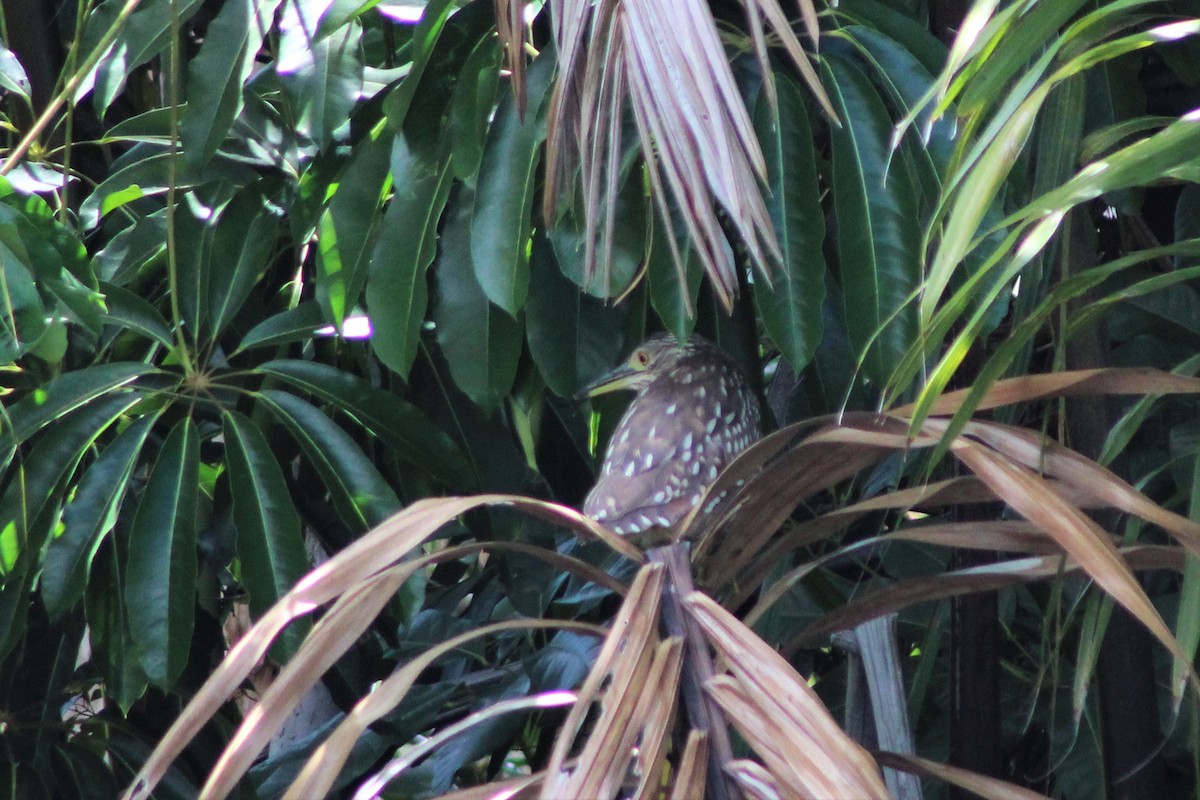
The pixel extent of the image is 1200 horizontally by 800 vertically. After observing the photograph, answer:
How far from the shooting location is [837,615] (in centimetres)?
129

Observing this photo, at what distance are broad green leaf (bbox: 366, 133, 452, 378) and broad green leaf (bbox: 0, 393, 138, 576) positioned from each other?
43 centimetres

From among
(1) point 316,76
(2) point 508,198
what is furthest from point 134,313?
(2) point 508,198

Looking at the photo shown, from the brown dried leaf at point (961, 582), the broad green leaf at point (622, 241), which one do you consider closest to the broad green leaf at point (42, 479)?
the broad green leaf at point (622, 241)

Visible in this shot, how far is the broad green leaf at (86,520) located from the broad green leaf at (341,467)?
21 centimetres

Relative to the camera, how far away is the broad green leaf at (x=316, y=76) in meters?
1.66

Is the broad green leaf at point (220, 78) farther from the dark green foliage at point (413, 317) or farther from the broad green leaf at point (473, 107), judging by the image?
the broad green leaf at point (473, 107)

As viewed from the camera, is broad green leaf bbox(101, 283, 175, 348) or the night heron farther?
broad green leaf bbox(101, 283, 175, 348)

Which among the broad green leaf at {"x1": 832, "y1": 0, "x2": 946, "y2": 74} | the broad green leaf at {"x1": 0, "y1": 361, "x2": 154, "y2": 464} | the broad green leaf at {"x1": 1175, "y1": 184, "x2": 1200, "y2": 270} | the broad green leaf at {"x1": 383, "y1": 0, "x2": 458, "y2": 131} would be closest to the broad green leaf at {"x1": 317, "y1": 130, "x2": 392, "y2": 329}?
the broad green leaf at {"x1": 383, "y1": 0, "x2": 458, "y2": 131}

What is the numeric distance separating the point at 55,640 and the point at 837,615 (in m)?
1.58

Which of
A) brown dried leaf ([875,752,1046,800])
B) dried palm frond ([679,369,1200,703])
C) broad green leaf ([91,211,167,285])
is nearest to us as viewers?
dried palm frond ([679,369,1200,703])

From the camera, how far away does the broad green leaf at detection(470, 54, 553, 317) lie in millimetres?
1547

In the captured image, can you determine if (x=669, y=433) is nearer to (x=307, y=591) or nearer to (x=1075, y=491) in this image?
(x=1075, y=491)

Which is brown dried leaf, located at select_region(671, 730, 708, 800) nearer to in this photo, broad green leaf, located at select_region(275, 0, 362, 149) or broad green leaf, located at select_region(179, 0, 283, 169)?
broad green leaf, located at select_region(275, 0, 362, 149)

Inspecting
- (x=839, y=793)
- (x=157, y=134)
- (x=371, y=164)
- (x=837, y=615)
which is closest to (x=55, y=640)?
(x=157, y=134)
